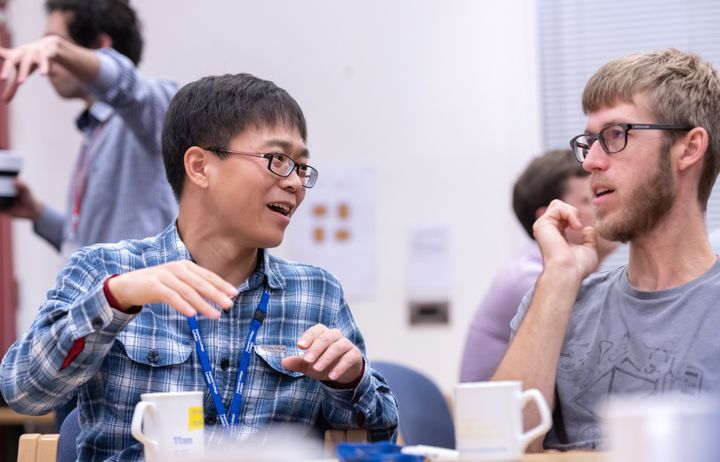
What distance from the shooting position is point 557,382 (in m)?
1.80

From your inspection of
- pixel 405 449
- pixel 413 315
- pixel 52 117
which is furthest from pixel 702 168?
pixel 52 117

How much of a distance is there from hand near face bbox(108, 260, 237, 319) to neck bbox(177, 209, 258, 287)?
17.3 inches

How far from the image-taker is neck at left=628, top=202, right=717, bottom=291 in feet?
5.83

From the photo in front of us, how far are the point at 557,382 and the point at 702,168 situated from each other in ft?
1.60

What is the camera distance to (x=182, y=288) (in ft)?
4.39

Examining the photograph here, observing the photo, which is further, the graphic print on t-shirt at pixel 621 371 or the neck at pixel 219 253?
the neck at pixel 219 253

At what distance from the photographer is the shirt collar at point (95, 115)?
2.92m

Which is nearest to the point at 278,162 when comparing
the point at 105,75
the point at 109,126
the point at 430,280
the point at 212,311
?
the point at 212,311

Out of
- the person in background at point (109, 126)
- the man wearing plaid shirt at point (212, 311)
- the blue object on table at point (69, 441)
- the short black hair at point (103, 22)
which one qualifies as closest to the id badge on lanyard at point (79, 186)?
the person in background at point (109, 126)

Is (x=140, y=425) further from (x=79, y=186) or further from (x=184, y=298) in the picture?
(x=79, y=186)

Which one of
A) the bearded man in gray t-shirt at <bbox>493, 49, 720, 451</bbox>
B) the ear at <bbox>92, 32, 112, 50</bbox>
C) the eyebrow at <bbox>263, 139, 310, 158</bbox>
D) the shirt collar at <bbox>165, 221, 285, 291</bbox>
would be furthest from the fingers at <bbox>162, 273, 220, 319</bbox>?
the ear at <bbox>92, 32, 112, 50</bbox>

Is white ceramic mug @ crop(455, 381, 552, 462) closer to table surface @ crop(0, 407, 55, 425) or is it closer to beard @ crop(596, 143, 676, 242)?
beard @ crop(596, 143, 676, 242)

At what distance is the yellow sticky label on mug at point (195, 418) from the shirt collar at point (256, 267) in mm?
530

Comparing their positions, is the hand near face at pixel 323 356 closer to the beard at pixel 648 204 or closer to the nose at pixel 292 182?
the nose at pixel 292 182
